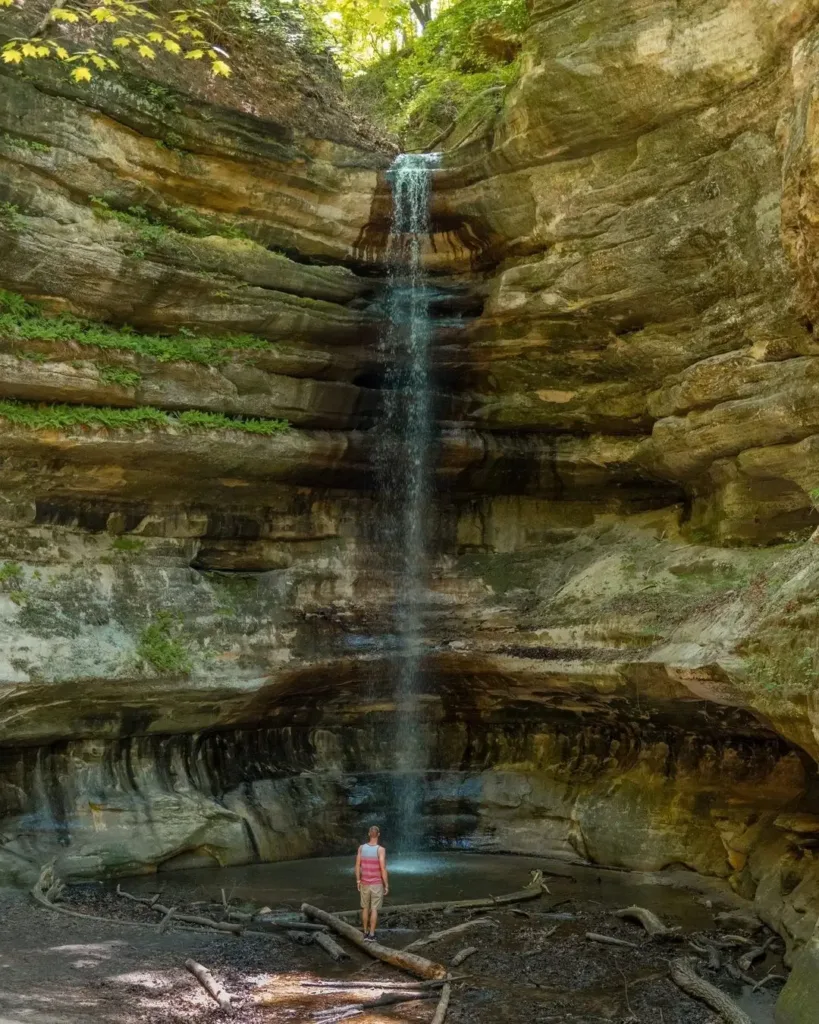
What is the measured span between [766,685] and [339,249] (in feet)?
37.6

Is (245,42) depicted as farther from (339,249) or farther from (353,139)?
(339,249)

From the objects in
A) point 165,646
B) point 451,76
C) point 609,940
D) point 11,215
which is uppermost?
point 451,76

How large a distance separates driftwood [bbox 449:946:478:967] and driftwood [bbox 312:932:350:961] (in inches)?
46.8

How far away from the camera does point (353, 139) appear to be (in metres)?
19.6

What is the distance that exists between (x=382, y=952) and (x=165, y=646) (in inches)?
270

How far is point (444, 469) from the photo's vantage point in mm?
19375

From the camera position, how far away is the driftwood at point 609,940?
11852 mm

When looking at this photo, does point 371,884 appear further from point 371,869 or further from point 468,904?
point 468,904

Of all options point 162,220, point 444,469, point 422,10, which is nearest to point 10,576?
point 162,220

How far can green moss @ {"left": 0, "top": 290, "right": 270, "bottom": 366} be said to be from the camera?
Answer: 1564cm

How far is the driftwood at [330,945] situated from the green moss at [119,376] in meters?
8.97

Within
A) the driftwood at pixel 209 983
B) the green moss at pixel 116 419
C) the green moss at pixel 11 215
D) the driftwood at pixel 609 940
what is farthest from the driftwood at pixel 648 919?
the green moss at pixel 11 215

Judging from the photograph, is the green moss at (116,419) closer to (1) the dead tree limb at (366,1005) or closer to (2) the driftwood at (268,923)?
(2) the driftwood at (268,923)

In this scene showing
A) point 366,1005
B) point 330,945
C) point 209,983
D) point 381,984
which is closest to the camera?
point 366,1005
